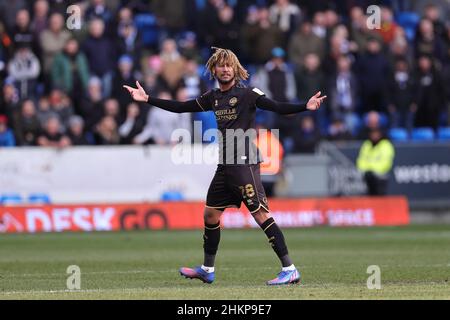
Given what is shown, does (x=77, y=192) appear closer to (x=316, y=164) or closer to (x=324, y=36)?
(x=316, y=164)

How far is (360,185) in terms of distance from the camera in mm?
25578

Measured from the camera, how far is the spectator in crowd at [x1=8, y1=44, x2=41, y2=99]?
83.5ft

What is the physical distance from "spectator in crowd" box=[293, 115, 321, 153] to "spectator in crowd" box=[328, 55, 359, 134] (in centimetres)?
131

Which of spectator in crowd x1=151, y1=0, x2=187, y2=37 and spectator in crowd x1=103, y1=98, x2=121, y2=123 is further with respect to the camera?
spectator in crowd x1=151, y1=0, x2=187, y2=37

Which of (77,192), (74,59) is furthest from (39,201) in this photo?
(74,59)

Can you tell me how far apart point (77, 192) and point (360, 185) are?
615cm

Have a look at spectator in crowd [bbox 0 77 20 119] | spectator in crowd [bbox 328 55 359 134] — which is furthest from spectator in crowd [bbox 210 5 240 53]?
spectator in crowd [bbox 0 77 20 119]

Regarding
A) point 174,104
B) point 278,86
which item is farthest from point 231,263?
point 278,86

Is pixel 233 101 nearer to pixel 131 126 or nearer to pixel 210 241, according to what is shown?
pixel 210 241

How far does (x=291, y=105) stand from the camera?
12.2 m

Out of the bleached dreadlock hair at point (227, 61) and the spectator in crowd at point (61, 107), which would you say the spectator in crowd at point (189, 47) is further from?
the bleached dreadlock hair at point (227, 61)

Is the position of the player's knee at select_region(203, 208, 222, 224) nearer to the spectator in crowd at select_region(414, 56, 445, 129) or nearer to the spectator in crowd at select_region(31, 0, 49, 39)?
the spectator in crowd at select_region(31, 0, 49, 39)

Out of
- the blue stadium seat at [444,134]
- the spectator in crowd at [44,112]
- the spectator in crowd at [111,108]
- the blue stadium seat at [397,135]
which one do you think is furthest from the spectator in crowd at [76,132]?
the blue stadium seat at [444,134]

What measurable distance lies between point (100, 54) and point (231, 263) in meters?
11.1
